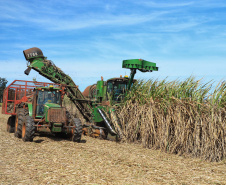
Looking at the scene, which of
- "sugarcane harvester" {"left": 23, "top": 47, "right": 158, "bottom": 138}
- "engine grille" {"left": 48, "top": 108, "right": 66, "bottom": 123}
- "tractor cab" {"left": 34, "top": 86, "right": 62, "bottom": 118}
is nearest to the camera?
"engine grille" {"left": 48, "top": 108, "right": 66, "bottom": 123}

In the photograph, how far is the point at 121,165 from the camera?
23.2 feet

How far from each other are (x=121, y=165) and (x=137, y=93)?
4.91m

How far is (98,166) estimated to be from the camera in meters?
6.91

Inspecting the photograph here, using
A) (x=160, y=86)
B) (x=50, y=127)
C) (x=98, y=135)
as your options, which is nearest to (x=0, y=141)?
(x=50, y=127)

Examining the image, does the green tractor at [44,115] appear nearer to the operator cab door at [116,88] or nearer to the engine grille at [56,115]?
the engine grille at [56,115]

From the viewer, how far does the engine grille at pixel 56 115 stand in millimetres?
10477

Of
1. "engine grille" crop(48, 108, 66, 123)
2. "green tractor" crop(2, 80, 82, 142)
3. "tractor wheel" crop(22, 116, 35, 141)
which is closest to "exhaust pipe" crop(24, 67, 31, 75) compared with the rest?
"green tractor" crop(2, 80, 82, 142)

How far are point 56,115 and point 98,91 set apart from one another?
3718 millimetres

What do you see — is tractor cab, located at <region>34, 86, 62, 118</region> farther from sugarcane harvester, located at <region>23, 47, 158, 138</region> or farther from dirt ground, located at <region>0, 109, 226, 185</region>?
sugarcane harvester, located at <region>23, 47, 158, 138</region>

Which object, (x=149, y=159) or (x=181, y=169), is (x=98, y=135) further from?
(x=181, y=169)

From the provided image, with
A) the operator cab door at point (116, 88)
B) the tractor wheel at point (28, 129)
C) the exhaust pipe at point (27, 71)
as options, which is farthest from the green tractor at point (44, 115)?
the operator cab door at point (116, 88)

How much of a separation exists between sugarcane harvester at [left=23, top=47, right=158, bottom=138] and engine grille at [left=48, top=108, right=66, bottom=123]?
210cm

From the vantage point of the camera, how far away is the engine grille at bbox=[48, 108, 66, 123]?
10.5 meters

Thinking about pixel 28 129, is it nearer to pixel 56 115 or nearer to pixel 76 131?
pixel 56 115
